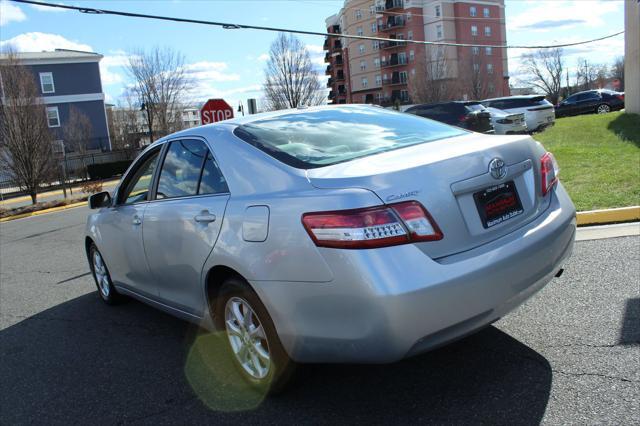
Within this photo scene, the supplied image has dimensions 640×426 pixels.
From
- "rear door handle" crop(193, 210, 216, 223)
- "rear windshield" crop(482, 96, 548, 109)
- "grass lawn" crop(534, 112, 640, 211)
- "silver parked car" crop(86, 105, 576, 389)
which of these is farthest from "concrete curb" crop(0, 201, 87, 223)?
"rear door handle" crop(193, 210, 216, 223)

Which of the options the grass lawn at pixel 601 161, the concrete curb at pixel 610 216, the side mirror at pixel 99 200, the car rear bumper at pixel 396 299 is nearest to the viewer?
the car rear bumper at pixel 396 299

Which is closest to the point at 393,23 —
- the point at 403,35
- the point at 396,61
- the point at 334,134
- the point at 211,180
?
the point at 403,35

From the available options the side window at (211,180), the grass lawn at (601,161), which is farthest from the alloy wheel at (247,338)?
the grass lawn at (601,161)

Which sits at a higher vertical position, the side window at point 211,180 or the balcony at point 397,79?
the balcony at point 397,79

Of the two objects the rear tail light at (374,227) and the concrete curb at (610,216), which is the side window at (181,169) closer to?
the rear tail light at (374,227)

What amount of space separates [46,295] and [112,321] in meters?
1.76

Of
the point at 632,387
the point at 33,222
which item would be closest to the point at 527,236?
the point at 632,387

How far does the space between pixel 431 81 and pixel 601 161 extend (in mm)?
47089

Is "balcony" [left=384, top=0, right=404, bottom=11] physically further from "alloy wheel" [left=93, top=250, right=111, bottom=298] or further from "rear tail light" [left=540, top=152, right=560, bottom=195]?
"rear tail light" [left=540, top=152, right=560, bottom=195]

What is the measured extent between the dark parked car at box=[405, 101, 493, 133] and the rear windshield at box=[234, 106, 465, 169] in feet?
45.0

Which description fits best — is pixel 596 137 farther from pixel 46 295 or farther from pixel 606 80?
pixel 606 80

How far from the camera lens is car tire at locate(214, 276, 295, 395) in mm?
3012

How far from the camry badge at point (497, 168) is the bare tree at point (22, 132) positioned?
20897 mm

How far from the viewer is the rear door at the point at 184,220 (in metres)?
3.40
